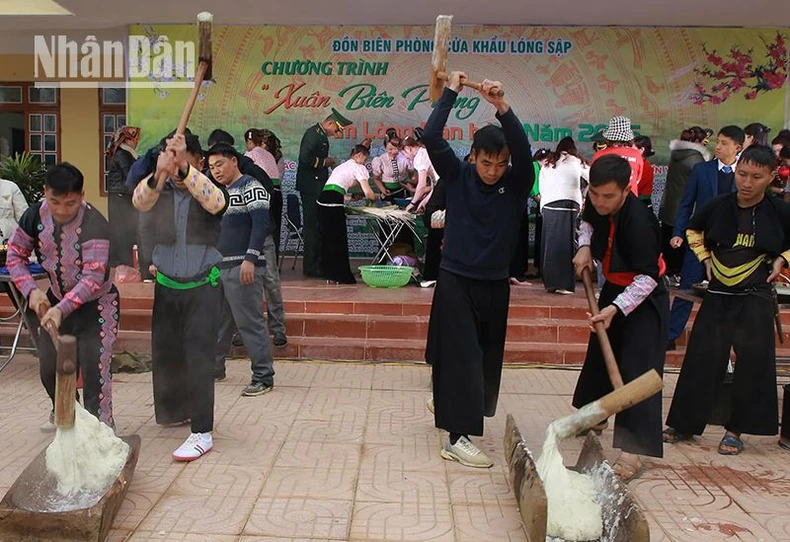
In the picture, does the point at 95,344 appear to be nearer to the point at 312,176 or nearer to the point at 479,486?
the point at 479,486

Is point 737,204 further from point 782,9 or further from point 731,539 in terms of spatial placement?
point 782,9

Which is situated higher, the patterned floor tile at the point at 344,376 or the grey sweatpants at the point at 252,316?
the grey sweatpants at the point at 252,316

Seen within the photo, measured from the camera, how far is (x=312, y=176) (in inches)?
362

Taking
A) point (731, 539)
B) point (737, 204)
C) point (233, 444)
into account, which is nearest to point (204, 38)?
point (233, 444)

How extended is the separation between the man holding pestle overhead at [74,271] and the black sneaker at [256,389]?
139 centimetres

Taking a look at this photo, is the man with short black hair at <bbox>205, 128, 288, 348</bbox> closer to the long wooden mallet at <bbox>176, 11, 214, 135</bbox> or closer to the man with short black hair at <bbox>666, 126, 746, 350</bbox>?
the long wooden mallet at <bbox>176, 11, 214, 135</bbox>

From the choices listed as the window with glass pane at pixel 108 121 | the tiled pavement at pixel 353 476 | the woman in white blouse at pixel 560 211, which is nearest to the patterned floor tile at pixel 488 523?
the tiled pavement at pixel 353 476

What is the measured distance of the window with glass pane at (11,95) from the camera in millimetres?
11539

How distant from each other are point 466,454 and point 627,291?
4.10ft

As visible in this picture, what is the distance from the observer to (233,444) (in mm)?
4559

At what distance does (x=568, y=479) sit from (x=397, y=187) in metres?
6.69

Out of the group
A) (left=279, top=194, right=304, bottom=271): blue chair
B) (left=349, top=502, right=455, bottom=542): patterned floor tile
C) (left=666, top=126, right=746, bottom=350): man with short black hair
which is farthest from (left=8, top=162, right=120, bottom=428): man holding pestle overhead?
(left=279, top=194, right=304, bottom=271): blue chair

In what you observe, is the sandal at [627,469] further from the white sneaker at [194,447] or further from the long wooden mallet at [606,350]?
the white sneaker at [194,447]

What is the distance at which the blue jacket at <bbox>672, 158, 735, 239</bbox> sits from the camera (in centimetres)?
641
